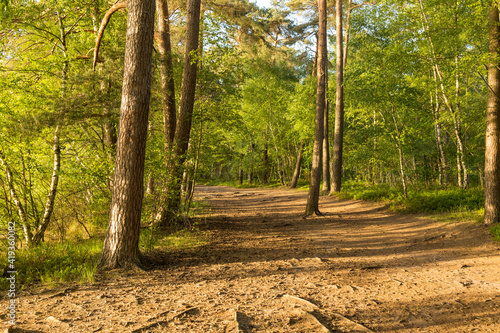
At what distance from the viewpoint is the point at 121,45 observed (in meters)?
8.84

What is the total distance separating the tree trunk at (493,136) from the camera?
780 cm

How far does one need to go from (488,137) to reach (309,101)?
16.3m

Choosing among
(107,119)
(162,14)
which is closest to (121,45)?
(162,14)

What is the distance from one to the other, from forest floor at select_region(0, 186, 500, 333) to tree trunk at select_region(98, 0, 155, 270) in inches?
17.4

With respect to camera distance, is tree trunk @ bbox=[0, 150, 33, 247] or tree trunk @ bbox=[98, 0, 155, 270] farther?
tree trunk @ bbox=[0, 150, 33, 247]

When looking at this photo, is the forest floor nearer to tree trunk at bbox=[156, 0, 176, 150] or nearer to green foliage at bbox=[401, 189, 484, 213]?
green foliage at bbox=[401, 189, 484, 213]

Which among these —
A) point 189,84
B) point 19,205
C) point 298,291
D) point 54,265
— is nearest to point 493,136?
point 298,291

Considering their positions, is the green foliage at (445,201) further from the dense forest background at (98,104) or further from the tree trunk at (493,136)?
the tree trunk at (493,136)

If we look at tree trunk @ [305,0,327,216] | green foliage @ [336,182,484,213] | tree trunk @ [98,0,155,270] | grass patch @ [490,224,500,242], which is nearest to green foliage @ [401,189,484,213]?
green foliage @ [336,182,484,213]

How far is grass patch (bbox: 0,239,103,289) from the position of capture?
4.96 metres

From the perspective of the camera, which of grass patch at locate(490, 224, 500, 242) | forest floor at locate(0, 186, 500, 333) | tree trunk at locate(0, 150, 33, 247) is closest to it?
forest floor at locate(0, 186, 500, 333)

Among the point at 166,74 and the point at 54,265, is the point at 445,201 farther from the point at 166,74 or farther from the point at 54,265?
the point at 54,265

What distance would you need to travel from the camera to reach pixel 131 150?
5379 millimetres

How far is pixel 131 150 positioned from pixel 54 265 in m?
2.48
